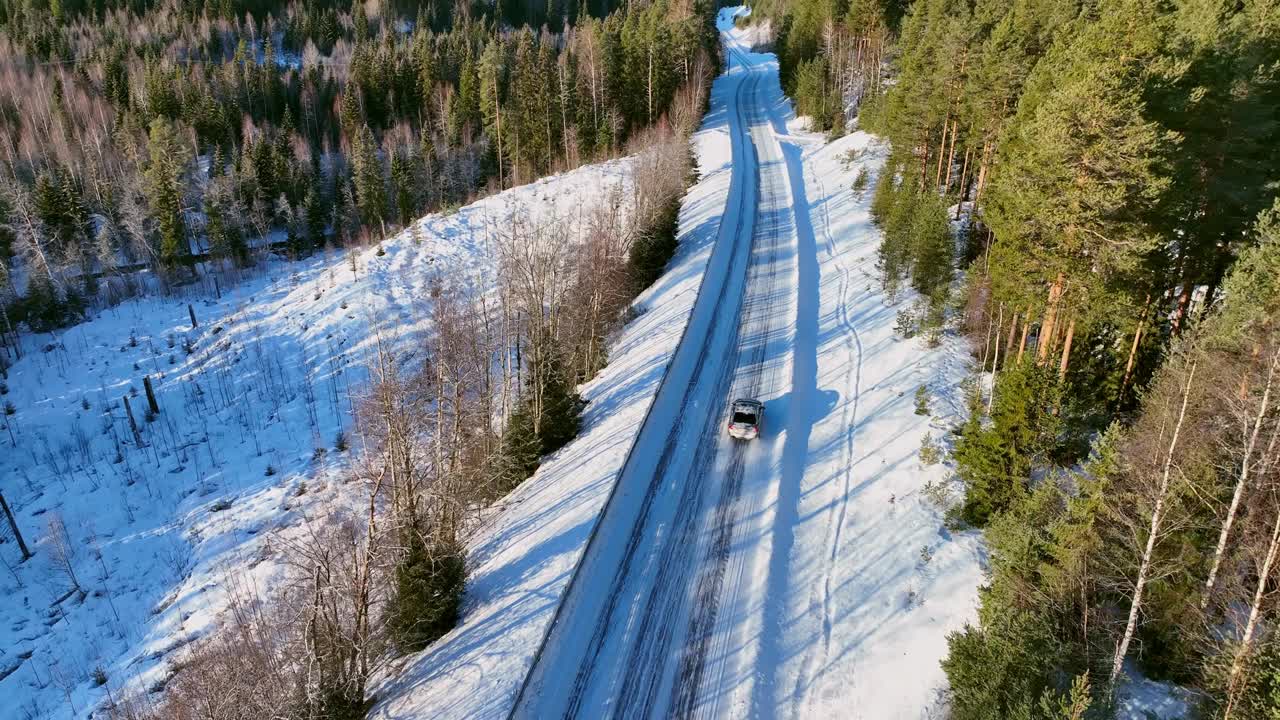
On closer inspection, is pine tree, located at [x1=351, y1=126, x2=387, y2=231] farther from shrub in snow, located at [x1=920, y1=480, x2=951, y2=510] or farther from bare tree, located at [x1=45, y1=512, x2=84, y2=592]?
shrub in snow, located at [x1=920, y1=480, x2=951, y2=510]

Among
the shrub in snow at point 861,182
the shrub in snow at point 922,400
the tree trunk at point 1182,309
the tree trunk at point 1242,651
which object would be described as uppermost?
the shrub in snow at point 861,182

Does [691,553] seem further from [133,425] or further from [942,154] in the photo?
[133,425]

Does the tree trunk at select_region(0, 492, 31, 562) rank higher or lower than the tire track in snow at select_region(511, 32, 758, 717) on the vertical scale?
lower

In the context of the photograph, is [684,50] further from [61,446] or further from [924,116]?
[61,446]

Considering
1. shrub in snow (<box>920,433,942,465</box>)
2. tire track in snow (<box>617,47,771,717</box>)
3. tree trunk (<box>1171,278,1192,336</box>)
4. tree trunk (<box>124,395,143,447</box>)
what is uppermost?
tree trunk (<box>1171,278,1192,336</box>)

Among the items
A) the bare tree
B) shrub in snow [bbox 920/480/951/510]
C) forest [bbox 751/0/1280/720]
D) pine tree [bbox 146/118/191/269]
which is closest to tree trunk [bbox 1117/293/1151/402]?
forest [bbox 751/0/1280/720]

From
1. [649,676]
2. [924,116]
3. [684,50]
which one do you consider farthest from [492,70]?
[649,676]

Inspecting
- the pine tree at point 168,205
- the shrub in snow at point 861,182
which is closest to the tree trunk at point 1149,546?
the shrub in snow at point 861,182

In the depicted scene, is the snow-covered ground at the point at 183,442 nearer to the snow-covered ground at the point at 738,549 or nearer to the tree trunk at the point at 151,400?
the tree trunk at the point at 151,400
